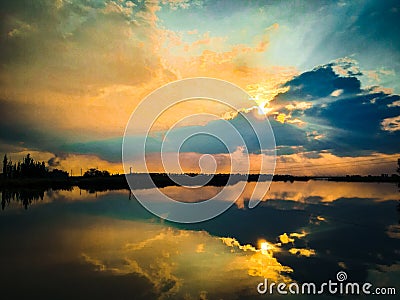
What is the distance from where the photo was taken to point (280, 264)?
13000mm

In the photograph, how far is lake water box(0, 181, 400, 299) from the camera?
10875 millimetres

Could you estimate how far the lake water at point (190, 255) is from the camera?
10875 mm

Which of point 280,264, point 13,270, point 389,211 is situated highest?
point 389,211

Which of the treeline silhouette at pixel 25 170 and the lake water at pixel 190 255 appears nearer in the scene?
the lake water at pixel 190 255

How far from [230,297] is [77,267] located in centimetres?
682

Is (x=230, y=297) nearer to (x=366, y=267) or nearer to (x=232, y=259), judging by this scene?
(x=232, y=259)

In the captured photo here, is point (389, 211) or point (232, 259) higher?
point (389, 211)

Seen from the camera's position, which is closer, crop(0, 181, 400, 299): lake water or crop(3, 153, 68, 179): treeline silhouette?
crop(0, 181, 400, 299): lake water

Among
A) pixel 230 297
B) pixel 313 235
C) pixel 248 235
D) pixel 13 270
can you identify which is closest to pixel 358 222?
pixel 313 235

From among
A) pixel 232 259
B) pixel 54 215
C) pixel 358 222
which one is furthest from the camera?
pixel 54 215

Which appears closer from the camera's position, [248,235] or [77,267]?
[77,267]

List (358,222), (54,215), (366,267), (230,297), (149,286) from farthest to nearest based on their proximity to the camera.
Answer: (54,215)
(358,222)
(366,267)
(149,286)
(230,297)

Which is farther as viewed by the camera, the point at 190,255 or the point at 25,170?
the point at 25,170

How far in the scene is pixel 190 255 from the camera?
1455cm
